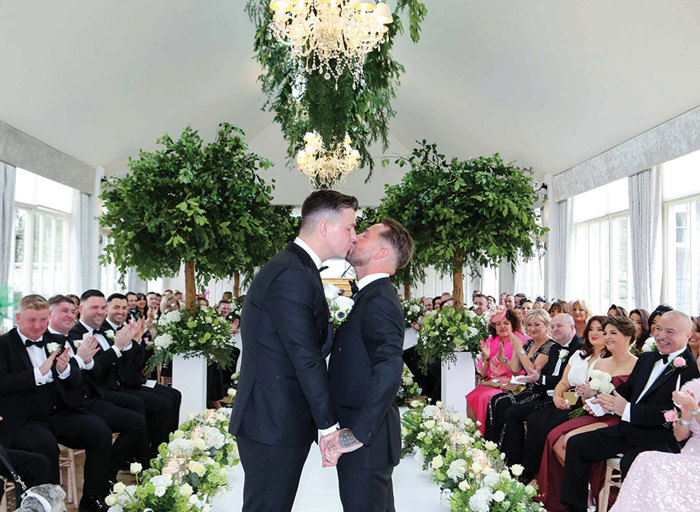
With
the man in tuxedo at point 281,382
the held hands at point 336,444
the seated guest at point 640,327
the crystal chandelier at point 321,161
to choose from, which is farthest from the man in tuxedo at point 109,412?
the crystal chandelier at point 321,161

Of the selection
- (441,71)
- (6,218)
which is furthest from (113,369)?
(441,71)

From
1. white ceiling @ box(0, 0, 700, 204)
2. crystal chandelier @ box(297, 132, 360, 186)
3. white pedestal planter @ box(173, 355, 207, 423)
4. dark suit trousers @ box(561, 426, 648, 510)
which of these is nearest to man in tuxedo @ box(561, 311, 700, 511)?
dark suit trousers @ box(561, 426, 648, 510)

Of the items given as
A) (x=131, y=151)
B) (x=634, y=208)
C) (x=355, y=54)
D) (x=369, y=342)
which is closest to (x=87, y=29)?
(x=355, y=54)

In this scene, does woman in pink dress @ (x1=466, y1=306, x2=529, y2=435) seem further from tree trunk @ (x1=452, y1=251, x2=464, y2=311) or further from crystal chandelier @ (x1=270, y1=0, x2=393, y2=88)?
crystal chandelier @ (x1=270, y1=0, x2=393, y2=88)

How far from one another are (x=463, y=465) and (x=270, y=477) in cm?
164

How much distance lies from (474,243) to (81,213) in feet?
28.0

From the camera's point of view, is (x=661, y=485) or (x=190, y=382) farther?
(x=190, y=382)

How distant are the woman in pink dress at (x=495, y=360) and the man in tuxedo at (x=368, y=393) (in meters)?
3.38

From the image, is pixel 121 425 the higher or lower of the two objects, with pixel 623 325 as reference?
lower

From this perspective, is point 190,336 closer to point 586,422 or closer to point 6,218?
point 586,422

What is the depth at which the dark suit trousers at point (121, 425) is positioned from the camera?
475 cm

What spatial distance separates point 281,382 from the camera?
8.07ft

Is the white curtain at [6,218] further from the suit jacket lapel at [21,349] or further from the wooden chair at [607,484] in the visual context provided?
the wooden chair at [607,484]

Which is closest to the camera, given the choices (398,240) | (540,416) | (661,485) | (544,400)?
(398,240)
